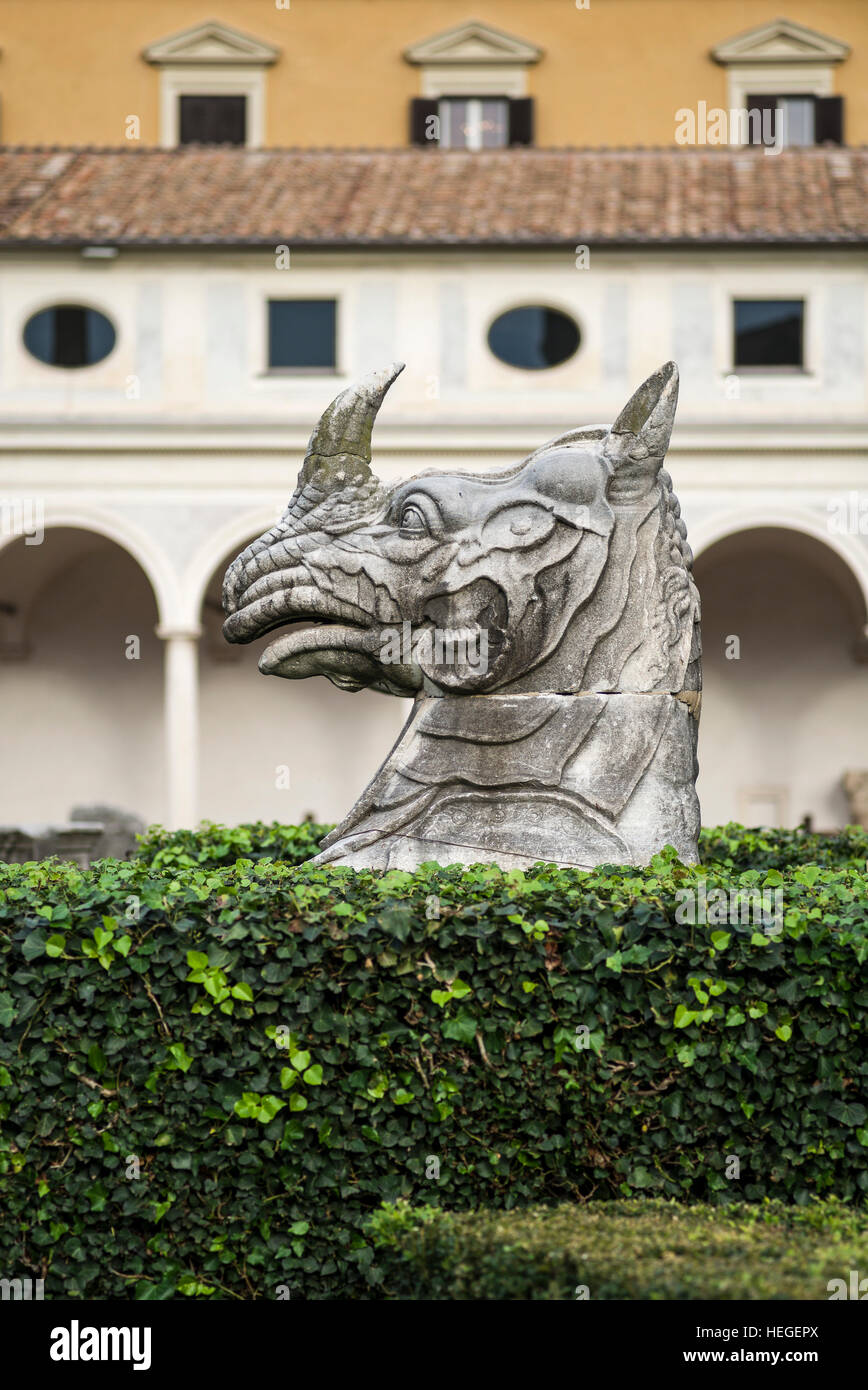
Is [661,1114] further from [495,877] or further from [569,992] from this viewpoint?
[495,877]

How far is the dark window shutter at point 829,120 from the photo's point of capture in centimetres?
2492

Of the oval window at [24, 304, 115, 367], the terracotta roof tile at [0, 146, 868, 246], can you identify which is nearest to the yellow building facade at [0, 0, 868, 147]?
the terracotta roof tile at [0, 146, 868, 246]

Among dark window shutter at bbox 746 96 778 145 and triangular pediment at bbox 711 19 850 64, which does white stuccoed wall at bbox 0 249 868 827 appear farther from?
triangular pediment at bbox 711 19 850 64

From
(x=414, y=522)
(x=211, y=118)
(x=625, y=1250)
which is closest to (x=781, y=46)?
(x=211, y=118)

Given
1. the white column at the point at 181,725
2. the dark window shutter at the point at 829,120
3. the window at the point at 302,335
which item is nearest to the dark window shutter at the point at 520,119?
the dark window shutter at the point at 829,120

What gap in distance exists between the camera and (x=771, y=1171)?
4.37 m

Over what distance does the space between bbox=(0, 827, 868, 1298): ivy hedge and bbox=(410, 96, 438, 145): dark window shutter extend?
22.7m

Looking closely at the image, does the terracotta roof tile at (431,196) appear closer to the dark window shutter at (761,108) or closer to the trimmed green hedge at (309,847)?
the dark window shutter at (761,108)

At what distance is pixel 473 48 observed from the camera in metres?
25.3

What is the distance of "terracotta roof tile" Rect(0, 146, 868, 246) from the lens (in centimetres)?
1902

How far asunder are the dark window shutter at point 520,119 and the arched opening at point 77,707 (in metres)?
9.11

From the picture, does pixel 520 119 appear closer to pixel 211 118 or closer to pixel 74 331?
pixel 211 118

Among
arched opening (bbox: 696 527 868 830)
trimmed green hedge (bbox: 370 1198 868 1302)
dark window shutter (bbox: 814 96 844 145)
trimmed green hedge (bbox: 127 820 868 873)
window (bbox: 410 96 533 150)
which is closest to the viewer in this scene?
trimmed green hedge (bbox: 370 1198 868 1302)
